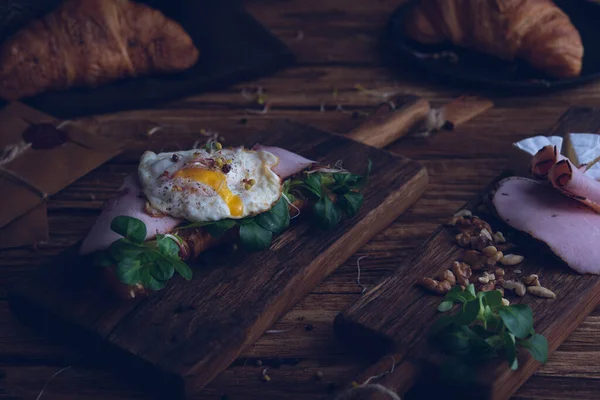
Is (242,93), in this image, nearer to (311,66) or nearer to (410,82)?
(311,66)

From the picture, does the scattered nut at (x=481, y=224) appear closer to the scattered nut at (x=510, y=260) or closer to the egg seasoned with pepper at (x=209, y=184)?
the scattered nut at (x=510, y=260)

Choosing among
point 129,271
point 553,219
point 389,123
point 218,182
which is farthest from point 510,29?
point 129,271

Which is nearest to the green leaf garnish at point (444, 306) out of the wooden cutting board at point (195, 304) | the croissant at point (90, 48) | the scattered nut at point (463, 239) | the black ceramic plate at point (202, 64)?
the scattered nut at point (463, 239)

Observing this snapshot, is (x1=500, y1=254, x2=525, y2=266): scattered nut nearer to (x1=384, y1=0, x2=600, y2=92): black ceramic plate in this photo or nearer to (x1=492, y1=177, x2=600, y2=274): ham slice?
(x1=492, y1=177, x2=600, y2=274): ham slice

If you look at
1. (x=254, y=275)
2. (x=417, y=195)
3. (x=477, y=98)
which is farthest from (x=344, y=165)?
(x=477, y=98)

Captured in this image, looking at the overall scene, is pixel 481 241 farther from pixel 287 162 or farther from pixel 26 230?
pixel 26 230
